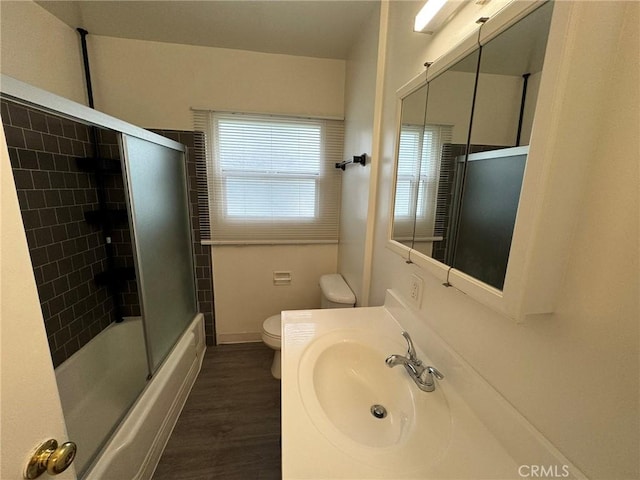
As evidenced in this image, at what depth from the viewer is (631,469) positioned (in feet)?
1.41

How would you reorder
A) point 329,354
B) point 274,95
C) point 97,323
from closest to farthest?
point 329,354 < point 97,323 < point 274,95

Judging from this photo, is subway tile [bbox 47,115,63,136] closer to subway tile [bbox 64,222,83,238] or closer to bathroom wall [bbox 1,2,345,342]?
bathroom wall [bbox 1,2,345,342]

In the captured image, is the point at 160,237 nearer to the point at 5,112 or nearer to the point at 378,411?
the point at 5,112

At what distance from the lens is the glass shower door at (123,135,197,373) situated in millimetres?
1451

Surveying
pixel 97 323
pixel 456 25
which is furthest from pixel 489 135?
pixel 97 323

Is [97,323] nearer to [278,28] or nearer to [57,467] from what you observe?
[57,467]

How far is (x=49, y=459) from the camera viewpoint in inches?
19.3

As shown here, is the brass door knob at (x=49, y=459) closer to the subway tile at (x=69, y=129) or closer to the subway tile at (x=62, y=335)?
the subway tile at (x=62, y=335)

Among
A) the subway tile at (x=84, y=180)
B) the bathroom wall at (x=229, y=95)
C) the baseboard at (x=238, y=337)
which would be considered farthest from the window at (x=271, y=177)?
the baseboard at (x=238, y=337)

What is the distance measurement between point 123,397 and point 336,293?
1.46 metres

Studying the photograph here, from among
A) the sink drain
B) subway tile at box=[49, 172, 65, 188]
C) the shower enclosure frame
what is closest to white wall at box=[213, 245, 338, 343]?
the shower enclosure frame

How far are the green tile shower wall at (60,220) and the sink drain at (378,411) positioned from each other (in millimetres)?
1834

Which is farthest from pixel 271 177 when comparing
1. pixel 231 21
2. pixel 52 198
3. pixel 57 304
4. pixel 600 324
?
pixel 600 324

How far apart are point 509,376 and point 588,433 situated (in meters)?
0.17
